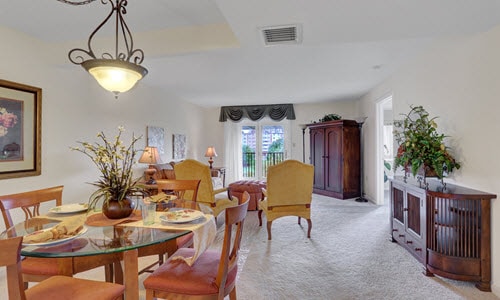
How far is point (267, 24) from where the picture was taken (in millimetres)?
2164

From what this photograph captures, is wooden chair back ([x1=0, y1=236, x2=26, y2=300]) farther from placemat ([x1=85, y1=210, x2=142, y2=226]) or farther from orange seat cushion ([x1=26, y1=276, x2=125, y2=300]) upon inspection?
placemat ([x1=85, y1=210, x2=142, y2=226])

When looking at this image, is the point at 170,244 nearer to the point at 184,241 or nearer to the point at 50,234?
the point at 184,241

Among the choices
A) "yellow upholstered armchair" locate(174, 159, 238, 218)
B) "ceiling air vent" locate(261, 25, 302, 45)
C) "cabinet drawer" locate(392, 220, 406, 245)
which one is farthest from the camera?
"yellow upholstered armchair" locate(174, 159, 238, 218)

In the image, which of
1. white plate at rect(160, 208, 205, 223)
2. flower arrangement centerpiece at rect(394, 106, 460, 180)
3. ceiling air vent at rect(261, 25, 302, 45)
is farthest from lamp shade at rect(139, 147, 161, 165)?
flower arrangement centerpiece at rect(394, 106, 460, 180)

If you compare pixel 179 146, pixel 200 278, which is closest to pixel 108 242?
pixel 200 278

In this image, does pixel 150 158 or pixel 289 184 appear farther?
pixel 150 158

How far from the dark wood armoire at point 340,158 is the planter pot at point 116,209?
5034 mm

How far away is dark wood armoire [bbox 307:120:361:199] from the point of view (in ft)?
19.4

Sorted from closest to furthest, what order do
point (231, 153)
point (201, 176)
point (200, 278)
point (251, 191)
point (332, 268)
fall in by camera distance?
1. point (200, 278)
2. point (332, 268)
3. point (201, 176)
4. point (251, 191)
5. point (231, 153)

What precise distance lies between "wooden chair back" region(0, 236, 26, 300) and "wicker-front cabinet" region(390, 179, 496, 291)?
291 cm

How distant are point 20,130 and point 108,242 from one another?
7.72 ft

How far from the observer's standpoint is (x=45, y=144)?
3154 millimetres

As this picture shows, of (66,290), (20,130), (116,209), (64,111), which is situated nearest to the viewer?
(66,290)

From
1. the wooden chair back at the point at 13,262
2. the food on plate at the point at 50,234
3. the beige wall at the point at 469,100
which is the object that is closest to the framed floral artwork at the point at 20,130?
the food on plate at the point at 50,234
